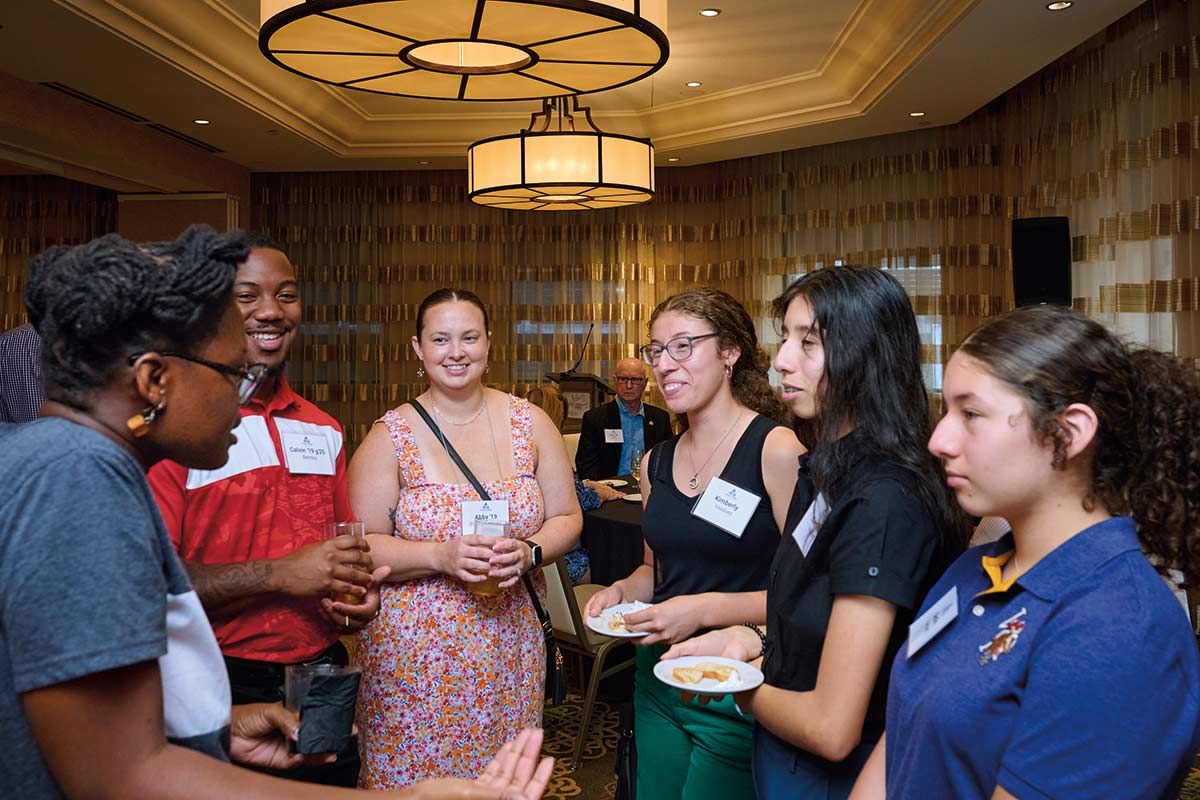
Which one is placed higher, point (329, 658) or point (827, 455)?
point (827, 455)

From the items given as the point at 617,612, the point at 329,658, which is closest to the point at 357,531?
the point at 329,658

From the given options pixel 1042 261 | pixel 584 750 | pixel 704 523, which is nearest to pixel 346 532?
pixel 704 523

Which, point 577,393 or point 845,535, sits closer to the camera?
point 845,535

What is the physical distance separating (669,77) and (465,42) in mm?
3862

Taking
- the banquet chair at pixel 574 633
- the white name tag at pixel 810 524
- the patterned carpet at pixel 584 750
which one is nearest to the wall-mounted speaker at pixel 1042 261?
the banquet chair at pixel 574 633

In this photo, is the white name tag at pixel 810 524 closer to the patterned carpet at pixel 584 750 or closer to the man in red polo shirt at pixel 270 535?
the man in red polo shirt at pixel 270 535

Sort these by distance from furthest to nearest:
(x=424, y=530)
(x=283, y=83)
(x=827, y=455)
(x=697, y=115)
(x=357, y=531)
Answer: (x=697, y=115) < (x=283, y=83) < (x=424, y=530) < (x=357, y=531) < (x=827, y=455)

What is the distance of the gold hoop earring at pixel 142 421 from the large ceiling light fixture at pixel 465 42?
2.28 m

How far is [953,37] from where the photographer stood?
542 centimetres

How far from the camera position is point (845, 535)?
1597 mm

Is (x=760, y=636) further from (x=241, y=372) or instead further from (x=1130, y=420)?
(x=241, y=372)

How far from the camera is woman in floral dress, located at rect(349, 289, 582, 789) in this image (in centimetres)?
245

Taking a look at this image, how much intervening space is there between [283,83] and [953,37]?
448cm

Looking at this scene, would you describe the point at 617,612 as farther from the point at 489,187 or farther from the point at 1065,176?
the point at 1065,176
